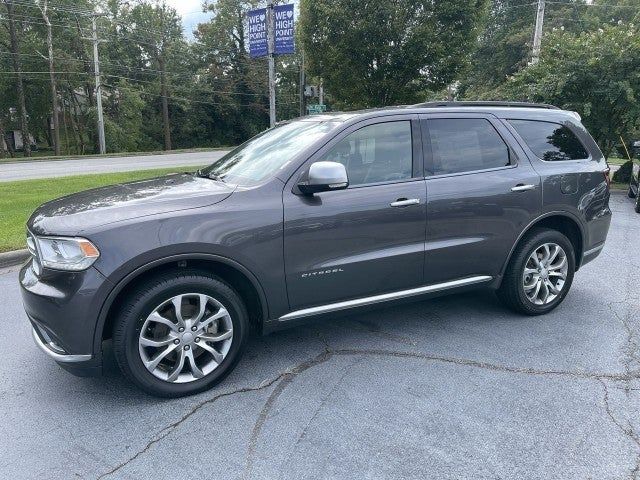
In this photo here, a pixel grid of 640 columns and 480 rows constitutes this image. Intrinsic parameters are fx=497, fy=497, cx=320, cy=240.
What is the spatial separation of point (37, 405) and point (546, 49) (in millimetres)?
15884

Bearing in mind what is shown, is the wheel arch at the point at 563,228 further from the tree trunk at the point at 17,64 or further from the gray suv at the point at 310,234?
the tree trunk at the point at 17,64

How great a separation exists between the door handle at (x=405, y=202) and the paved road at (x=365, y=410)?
3.63 feet

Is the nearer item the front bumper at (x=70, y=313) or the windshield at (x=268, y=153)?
the front bumper at (x=70, y=313)

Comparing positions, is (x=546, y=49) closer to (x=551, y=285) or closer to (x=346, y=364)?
(x=551, y=285)

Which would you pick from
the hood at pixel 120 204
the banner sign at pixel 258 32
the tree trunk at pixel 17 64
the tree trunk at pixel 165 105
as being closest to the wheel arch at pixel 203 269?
the hood at pixel 120 204

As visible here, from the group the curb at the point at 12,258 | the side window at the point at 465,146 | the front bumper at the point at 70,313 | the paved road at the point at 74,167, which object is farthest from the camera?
the paved road at the point at 74,167

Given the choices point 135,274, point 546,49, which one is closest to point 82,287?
point 135,274

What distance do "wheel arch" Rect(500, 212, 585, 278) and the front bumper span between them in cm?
316

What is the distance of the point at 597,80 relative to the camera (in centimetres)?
1269

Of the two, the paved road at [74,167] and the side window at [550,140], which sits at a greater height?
the side window at [550,140]

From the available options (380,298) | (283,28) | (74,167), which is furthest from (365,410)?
(74,167)

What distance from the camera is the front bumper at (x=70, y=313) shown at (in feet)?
9.18

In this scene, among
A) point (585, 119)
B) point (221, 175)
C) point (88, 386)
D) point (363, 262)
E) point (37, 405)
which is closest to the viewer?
point (37, 405)

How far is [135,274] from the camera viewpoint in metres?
2.88
